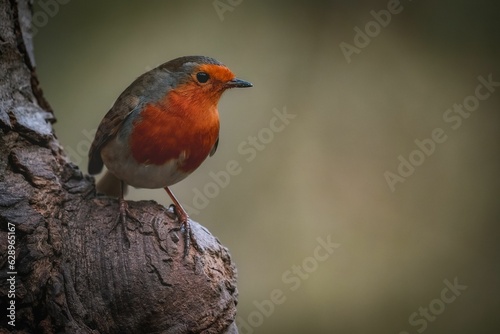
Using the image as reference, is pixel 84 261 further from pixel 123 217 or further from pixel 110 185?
pixel 110 185

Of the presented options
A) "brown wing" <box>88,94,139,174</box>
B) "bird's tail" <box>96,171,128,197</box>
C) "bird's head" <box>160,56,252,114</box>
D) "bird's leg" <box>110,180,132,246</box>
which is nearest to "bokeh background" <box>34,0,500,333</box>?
"bird's tail" <box>96,171,128,197</box>

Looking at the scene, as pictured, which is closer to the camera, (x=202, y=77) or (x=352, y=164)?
(x=202, y=77)

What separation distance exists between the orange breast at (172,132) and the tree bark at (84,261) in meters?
0.29

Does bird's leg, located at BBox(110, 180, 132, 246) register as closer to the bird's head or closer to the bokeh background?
the bird's head

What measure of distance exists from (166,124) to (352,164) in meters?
2.09

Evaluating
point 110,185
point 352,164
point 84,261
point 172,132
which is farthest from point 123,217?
point 352,164

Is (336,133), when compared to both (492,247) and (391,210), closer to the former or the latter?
(391,210)

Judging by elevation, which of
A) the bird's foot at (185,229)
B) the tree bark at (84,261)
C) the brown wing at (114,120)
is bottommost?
the tree bark at (84,261)

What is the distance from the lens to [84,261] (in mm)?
2396

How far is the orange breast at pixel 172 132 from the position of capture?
2.70 meters

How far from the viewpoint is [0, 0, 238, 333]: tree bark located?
228 centimetres

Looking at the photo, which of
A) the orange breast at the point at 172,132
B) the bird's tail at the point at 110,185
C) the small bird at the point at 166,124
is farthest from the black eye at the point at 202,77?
the bird's tail at the point at 110,185

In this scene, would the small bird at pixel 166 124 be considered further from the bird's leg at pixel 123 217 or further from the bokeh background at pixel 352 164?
the bokeh background at pixel 352 164

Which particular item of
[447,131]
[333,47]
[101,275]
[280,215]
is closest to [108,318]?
[101,275]
